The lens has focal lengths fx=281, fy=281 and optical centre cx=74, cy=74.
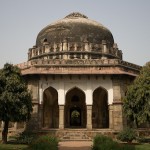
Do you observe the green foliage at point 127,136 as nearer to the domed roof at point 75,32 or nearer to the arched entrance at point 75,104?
the arched entrance at point 75,104

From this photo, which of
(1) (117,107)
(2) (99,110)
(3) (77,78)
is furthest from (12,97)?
(2) (99,110)

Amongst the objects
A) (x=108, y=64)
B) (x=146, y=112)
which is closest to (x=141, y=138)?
(x=146, y=112)

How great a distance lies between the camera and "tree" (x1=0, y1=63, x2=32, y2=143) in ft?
45.5

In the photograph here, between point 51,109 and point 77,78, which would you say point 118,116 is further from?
point 51,109

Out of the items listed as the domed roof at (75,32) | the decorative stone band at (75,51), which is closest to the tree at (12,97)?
the decorative stone band at (75,51)

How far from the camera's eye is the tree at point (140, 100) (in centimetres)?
1406

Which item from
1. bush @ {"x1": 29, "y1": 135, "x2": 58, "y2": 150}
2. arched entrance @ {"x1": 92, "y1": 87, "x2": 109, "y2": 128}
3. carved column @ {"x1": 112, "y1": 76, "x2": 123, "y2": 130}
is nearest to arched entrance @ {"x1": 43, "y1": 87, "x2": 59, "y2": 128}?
arched entrance @ {"x1": 92, "y1": 87, "x2": 109, "y2": 128}

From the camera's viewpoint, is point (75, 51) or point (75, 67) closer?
point (75, 67)

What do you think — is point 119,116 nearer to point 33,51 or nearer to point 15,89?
point 15,89

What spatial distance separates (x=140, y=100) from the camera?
1428 centimetres

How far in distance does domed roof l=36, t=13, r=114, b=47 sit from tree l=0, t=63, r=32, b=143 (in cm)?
843

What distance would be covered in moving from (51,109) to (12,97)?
6.02m

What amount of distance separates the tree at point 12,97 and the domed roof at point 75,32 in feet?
27.7

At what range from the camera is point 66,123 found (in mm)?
19688
